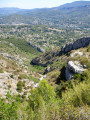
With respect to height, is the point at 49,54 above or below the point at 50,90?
below

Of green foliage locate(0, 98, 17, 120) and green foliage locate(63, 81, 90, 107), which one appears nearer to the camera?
green foliage locate(0, 98, 17, 120)

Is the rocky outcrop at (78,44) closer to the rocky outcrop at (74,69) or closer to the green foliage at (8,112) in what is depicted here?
the rocky outcrop at (74,69)

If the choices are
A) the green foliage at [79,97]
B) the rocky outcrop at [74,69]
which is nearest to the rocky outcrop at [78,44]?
the rocky outcrop at [74,69]

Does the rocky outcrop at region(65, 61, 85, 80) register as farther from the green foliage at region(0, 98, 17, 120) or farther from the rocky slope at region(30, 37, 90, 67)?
the rocky slope at region(30, 37, 90, 67)

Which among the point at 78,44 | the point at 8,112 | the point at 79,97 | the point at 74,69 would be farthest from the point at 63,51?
the point at 8,112

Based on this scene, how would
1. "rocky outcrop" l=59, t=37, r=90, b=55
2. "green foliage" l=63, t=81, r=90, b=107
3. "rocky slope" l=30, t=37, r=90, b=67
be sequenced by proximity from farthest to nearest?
"rocky slope" l=30, t=37, r=90, b=67 < "rocky outcrop" l=59, t=37, r=90, b=55 < "green foliage" l=63, t=81, r=90, b=107

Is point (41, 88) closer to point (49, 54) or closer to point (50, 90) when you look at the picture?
point (50, 90)

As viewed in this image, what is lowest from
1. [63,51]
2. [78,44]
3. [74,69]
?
[63,51]

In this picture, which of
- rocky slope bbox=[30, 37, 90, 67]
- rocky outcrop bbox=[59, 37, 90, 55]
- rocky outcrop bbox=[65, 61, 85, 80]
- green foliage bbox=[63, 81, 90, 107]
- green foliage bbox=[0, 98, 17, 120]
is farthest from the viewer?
rocky slope bbox=[30, 37, 90, 67]

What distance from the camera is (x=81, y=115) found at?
21.0ft

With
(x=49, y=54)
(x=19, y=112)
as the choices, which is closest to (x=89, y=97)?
(x=19, y=112)

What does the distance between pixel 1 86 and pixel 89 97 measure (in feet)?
54.6

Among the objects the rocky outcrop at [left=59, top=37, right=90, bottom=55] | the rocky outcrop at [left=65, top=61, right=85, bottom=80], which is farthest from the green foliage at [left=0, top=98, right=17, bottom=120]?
the rocky outcrop at [left=59, top=37, right=90, bottom=55]

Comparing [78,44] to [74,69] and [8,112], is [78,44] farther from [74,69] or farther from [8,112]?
[8,112]
